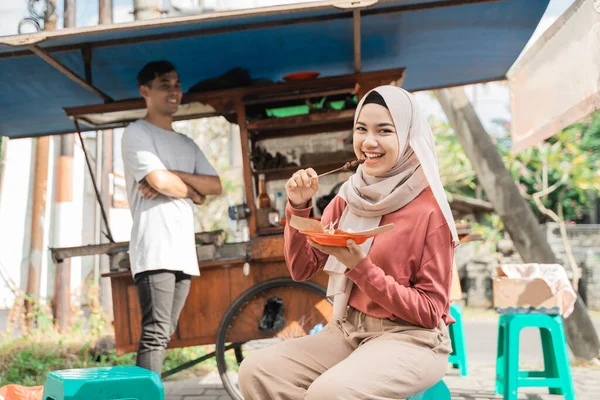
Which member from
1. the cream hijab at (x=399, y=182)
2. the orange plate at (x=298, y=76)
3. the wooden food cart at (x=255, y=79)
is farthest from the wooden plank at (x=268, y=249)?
the cream hijab at (x=399, y=182)

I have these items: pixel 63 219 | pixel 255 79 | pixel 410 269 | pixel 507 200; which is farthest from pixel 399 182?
pixel 63 219

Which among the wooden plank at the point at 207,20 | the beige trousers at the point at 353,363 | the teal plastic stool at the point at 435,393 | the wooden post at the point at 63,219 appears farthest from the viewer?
the wooden post at the point at 63,219

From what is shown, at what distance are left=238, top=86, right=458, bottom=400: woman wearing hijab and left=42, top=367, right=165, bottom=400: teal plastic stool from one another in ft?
1.38

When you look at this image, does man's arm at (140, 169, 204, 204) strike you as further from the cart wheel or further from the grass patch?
the grass patch

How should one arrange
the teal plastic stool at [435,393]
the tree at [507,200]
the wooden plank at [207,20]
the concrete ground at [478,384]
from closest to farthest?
the teal plastic stool at [435,393] → the wooden plank at [207,20] → the concrete ground at [478,384] → the tree at [507,200]

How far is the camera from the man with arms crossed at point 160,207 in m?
3.84

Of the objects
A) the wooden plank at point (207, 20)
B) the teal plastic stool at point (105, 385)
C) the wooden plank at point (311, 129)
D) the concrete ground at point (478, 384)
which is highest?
the wooden plank at point (207, 20)

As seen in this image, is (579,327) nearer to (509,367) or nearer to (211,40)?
(509,367)

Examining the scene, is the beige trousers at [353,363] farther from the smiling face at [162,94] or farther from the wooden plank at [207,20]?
the smiling face at [162,94]

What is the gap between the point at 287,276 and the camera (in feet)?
14.9

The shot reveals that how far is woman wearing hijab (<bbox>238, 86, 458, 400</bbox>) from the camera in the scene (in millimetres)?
2223

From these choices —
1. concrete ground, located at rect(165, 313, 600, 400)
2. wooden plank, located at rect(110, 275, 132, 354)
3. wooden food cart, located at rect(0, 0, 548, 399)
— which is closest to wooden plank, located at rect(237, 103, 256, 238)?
wooden food cart, located at rect(0, 0, 548, 399)

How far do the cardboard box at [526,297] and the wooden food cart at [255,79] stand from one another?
0.46 meters

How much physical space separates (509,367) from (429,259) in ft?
7.77
